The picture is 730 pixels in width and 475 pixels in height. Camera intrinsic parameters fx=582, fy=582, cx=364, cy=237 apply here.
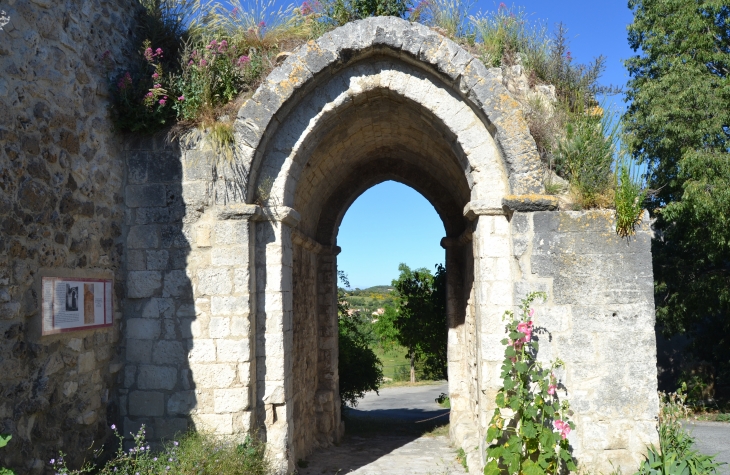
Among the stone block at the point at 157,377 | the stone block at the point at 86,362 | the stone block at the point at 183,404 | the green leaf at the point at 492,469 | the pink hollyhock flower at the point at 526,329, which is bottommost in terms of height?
the green leaf at the point at 492,469

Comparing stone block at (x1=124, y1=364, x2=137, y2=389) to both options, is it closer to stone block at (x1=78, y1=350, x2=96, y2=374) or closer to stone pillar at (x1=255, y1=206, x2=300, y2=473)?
stone block at (x1=78, y1=350, x2=96, y2=374)

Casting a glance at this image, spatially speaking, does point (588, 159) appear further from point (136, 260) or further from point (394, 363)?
point (394, 363)

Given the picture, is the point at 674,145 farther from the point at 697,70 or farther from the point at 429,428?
the point at 429,428

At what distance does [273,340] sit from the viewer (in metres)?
5.16

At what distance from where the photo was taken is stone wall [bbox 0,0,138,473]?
146 inches

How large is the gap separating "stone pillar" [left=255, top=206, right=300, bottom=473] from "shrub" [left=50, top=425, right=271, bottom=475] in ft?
0.76

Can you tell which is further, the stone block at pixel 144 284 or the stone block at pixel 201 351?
the stone block at pixel 144 284

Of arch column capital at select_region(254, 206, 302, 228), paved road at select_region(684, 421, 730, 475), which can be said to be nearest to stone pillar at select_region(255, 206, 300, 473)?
arch column capital at select_region(254, 206, 302, 228)

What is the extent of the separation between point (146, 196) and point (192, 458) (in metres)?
2.26

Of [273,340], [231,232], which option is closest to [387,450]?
[273,340]

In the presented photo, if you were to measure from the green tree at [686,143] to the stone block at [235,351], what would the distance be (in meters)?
6.11

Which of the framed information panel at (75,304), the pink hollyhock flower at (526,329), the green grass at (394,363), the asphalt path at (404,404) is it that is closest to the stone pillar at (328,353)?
the asphalt path at (404,404)

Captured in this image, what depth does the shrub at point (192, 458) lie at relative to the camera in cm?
440

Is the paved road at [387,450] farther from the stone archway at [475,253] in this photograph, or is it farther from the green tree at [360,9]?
the green tree at [360,9]
